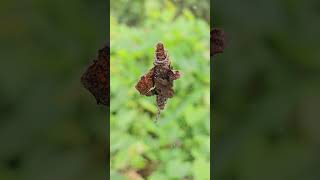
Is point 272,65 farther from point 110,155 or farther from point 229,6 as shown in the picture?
point 110,155

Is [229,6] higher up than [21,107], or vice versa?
[229,6]

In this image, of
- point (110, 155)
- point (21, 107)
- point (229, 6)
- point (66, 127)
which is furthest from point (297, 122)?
point (21, 107)

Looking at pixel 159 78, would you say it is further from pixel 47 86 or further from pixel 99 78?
pixel 47 86

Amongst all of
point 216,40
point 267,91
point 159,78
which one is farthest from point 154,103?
point 267,91

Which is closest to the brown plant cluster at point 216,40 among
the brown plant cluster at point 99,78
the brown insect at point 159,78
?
the brown insect at point 159,78

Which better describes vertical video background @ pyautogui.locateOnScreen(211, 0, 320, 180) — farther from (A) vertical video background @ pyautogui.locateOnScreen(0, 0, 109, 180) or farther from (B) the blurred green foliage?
(A) vertical video background @ pyautogui.locateOnScreen(0, 0, 109, 180)

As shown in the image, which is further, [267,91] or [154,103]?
[267,91]

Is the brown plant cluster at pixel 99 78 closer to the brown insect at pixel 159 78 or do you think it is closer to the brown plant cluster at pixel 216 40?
the brown insect at pixel 159 78
